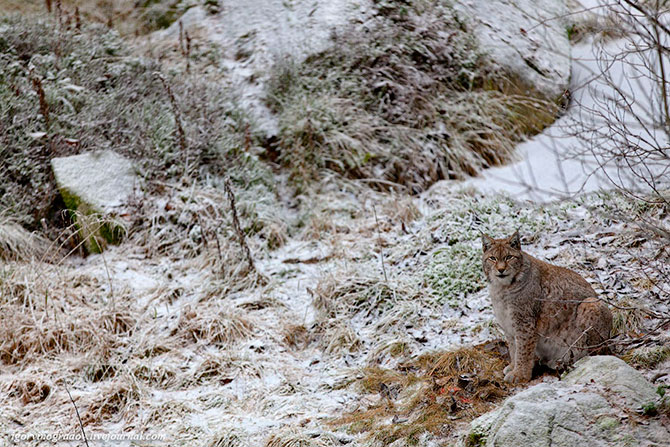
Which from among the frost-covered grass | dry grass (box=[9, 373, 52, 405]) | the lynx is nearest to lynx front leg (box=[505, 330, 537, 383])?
the lynx

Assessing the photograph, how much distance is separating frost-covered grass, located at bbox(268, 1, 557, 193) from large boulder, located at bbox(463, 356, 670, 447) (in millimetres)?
4453

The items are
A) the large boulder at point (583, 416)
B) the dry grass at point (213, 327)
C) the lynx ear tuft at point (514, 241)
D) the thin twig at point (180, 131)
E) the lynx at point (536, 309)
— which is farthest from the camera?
the thin twig at point (180, 131)

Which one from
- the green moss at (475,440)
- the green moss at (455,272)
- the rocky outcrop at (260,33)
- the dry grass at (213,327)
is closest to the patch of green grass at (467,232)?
the green moss at (455,272)

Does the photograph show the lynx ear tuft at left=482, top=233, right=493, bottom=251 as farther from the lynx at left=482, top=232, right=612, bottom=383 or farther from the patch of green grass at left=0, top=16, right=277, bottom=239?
the patch of green grass at left=0, top=16, right=277, bottom=239

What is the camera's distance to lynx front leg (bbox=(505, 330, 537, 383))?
3990 mm

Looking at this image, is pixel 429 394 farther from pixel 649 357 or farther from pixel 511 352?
pixel 649 357

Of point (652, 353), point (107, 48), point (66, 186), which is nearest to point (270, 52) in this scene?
point (107, 48)

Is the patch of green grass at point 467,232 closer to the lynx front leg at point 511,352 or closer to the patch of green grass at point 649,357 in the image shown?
the lynx front leg at point 511,352

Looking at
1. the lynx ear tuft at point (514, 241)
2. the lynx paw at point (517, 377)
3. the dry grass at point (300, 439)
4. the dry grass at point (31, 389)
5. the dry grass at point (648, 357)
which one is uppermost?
the lynx ear tuft at point (514, 241)

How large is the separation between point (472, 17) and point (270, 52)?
3.13m

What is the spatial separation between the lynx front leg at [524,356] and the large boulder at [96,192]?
15.0 ft

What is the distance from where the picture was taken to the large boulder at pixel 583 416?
291cm

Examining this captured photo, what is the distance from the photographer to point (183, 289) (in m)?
6.16

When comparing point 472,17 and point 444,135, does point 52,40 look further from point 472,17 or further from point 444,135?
point 472,17
